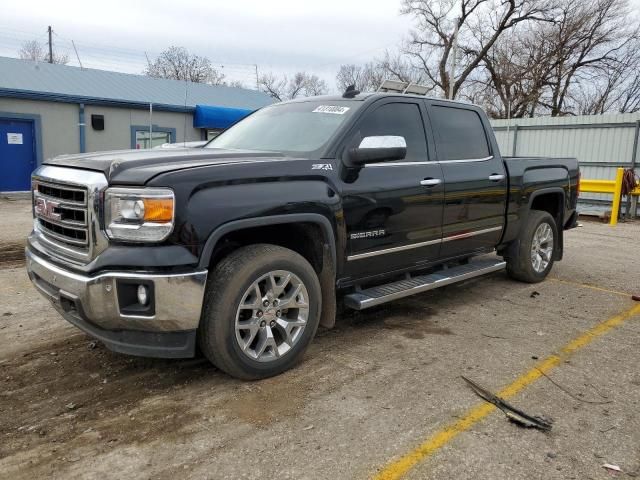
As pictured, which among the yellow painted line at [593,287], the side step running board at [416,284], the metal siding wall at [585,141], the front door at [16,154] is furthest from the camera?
the front door at [16,154]

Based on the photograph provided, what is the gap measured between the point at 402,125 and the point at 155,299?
2.67 m

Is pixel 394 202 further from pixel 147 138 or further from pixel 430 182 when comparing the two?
pixel 147 138

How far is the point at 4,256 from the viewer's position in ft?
24.5

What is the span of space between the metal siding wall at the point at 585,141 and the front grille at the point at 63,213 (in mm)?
14708

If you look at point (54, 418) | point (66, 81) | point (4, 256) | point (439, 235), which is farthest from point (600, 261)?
point (66, 81)

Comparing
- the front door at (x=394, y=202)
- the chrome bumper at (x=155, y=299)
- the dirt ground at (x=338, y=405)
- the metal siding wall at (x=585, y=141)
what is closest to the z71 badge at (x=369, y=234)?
the front door at (x=394, y=202)

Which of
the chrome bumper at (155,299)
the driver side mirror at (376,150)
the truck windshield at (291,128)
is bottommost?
the chrome bumper at (155,299)

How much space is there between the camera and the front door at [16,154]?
1648cm

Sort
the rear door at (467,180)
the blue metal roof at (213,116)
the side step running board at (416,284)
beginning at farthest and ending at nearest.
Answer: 1. the blue metal roof at (213,116)
2. the rear door at (467,180)
3. the side step running board at (416,284)

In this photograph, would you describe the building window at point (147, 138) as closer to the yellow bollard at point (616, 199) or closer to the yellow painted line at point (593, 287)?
the yellow bollard at point (616, 199)

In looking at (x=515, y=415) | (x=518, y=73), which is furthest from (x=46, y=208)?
(x=518, y=73)

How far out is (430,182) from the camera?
457cm

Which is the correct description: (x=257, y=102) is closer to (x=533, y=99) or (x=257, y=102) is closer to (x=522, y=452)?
(x=533, y=99)

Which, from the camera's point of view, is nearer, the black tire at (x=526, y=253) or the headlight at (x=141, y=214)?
the headlight at (x=141, y=214)
